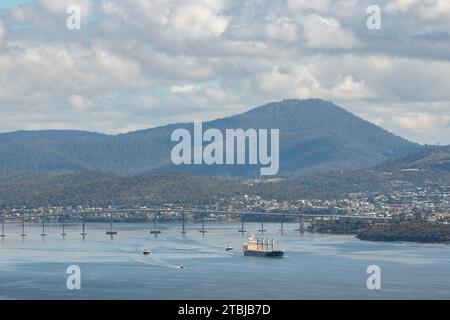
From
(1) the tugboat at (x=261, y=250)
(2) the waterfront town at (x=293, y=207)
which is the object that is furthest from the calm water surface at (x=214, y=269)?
(2) the waterfront town at (x=293, y=207)

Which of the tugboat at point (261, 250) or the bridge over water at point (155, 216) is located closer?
the tugboat at point (261, 250)

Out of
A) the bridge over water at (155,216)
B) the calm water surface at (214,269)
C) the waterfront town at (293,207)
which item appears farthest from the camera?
the waterfront town at (293,207)

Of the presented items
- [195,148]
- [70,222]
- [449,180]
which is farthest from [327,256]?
[195,148]

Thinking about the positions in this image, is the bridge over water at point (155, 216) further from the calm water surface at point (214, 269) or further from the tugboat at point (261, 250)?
the tugboat at point (261, 250)

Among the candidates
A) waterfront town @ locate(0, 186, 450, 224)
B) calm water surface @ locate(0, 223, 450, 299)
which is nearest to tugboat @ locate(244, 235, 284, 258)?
calm water surface @ locate(0, 223, 450, 299)

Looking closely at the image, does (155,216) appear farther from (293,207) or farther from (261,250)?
(261,250)
